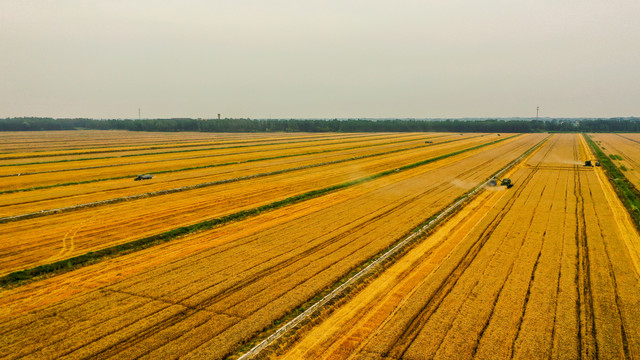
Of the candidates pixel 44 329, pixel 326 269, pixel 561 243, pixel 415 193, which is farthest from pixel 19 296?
pixel 415 193

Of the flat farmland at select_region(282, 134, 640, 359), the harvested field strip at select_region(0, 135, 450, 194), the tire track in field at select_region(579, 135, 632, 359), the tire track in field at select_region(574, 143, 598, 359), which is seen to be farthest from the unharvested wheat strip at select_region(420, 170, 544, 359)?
the harvested field strip at select_region(0, 135, 450, 194)

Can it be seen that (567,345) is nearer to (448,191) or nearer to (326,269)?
(326,269)

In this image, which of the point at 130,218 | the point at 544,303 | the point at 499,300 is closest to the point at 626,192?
the point at 544,303

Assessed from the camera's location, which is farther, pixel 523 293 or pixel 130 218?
pixel 130 218

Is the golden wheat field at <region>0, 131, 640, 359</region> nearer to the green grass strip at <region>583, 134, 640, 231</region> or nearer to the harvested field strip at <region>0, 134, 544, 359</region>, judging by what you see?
the harvested field strip at <region>0, 134, 544, 359</region>

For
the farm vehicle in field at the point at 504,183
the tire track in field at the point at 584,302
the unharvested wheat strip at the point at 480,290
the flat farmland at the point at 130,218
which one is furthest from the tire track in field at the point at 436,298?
the flat farmland at the point at 130,218

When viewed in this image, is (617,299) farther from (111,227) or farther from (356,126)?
(356,126)
